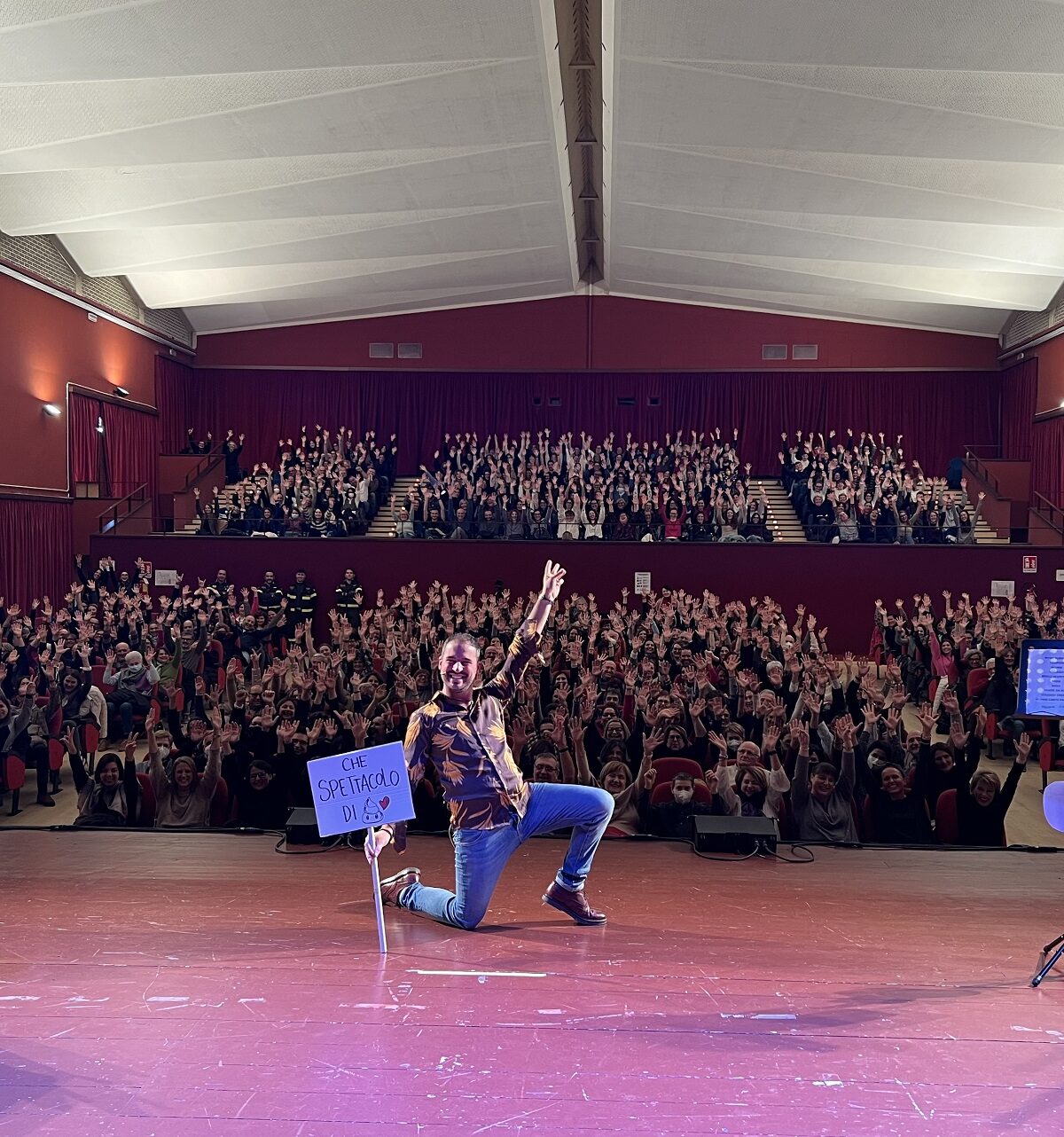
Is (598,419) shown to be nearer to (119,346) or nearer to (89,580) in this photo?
(119,346)

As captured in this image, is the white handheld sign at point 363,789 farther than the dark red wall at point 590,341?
No

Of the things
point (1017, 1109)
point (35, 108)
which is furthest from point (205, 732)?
point (35, 108)

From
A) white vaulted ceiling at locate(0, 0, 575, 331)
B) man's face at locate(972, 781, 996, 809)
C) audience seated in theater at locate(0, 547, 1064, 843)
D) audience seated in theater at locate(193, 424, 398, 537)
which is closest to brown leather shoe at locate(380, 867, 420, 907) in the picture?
audience seated in theater at locate(0, 547, 1064, 843)

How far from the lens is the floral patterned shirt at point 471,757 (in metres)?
4.36

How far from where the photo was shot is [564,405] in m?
22.8

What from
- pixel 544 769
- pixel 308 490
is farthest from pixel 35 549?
pixel 544 769

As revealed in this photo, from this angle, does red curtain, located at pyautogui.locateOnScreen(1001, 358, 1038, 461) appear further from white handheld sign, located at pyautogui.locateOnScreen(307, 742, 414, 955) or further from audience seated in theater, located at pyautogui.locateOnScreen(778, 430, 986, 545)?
white handheld sign, located at pyautogui.locateOnScreen(307, 742, 414, 955)

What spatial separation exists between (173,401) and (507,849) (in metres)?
19.0

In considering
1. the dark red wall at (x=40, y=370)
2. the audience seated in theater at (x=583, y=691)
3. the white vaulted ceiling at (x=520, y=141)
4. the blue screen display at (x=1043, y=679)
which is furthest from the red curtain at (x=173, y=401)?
the blue screen display at (x=1043, y=679)

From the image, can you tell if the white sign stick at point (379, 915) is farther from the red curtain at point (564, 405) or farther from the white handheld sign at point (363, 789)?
the red curtain at point (564, 405)

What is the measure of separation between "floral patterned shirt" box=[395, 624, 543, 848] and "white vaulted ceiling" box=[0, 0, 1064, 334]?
7.37m

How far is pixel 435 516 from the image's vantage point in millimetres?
16891

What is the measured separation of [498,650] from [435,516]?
277 inches

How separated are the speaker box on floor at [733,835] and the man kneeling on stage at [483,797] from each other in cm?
125
